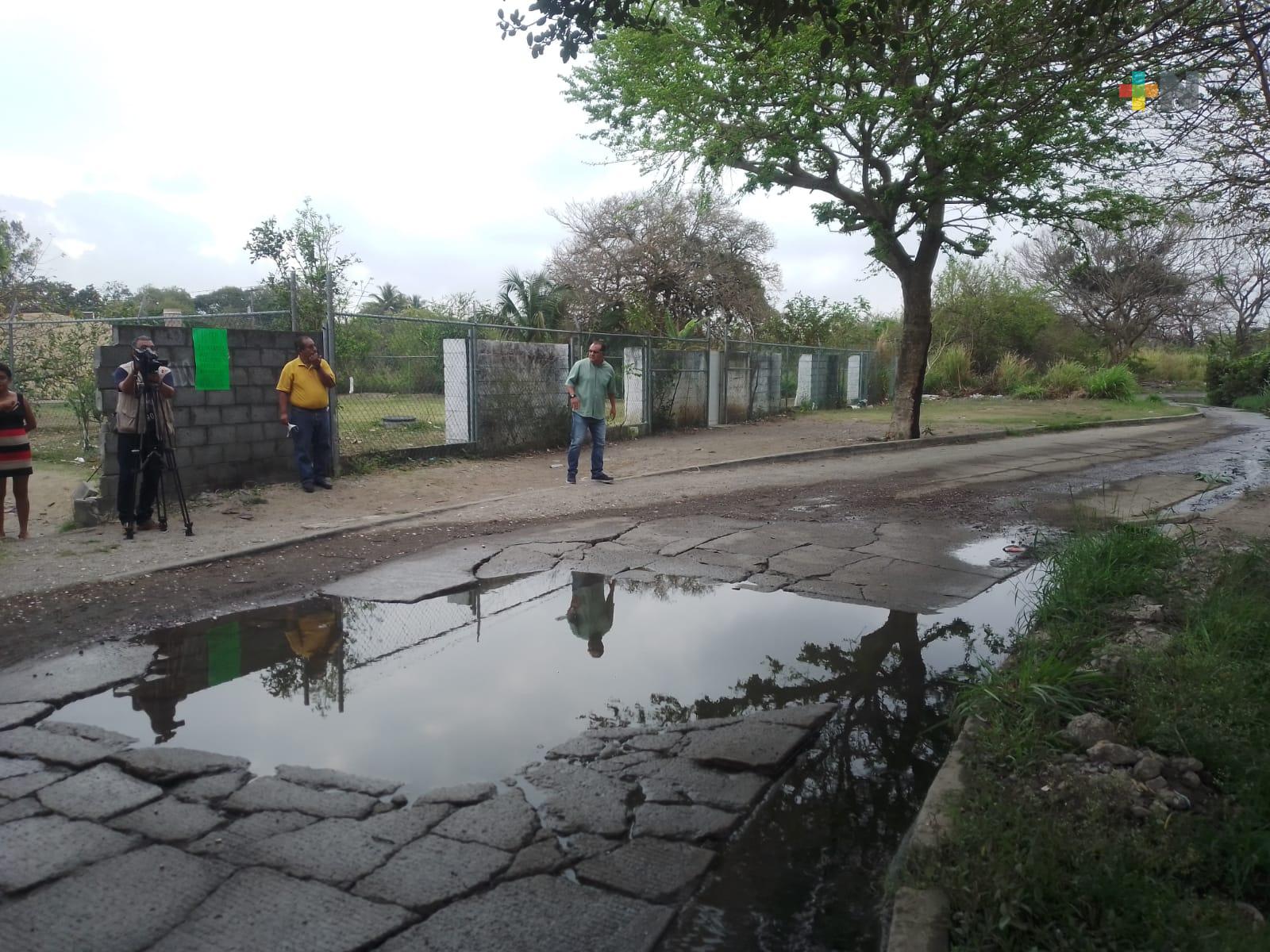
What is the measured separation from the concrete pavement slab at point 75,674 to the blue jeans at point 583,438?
6267 mm

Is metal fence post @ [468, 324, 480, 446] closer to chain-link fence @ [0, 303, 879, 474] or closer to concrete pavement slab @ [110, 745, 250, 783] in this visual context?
chain-link fence @ [0, 303, 879, 474]

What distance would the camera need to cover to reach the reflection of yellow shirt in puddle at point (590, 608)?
18.0 ft

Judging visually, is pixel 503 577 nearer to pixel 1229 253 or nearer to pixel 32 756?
pixel 32 756

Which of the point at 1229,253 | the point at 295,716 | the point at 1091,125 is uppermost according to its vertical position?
the point at 1091,125

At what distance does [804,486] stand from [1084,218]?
7.61 meters

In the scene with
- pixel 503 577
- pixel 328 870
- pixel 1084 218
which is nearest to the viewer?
pixel 328 870

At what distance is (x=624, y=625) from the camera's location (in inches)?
219

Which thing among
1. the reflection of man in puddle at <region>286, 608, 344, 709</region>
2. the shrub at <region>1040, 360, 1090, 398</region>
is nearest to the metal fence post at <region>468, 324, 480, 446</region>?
the reflection of man in puddle at <region>286, 608, 344, 709</region>

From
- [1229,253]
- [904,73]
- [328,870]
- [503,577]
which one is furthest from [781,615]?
[904,73]

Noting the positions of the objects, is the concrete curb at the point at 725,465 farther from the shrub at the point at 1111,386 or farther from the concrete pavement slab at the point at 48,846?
the shrub at the point at 1111,386

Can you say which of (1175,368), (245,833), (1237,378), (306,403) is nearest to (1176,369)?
(1175,368)

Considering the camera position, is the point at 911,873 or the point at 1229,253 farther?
the point at 1229,253

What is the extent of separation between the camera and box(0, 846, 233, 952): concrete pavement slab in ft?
8.13

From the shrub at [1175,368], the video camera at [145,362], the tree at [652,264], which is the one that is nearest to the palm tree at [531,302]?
the tree at [652,264]
